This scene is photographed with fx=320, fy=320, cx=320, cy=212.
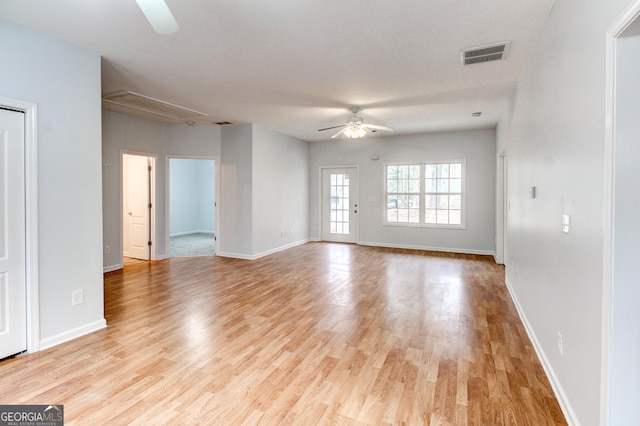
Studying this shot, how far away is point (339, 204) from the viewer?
28.0 ft

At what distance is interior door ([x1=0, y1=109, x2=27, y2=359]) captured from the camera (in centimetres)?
253

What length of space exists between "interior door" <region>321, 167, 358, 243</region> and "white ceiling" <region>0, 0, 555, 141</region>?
336 cm

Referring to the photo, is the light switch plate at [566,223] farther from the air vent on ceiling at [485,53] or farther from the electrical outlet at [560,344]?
the air vent on ceiling at [485,53]

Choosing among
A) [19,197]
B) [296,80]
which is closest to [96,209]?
[19,197]

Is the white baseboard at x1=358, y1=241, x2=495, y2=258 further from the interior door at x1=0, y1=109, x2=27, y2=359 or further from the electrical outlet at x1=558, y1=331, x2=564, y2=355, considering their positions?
the interior door at x1=0, y1=109, x2=27, y2=359

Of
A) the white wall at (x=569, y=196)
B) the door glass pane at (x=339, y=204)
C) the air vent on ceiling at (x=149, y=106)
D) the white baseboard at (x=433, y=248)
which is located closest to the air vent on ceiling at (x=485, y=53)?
the white wall at (x=569, y=196)

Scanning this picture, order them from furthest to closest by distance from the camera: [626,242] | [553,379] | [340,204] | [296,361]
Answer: [340,204] < [296,361] < [553,379] < [626,242]

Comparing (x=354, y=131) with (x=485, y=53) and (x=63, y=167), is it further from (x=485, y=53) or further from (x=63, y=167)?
(x=63, y=167)

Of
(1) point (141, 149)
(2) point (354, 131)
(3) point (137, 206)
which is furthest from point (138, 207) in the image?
(2) point (354, 131)

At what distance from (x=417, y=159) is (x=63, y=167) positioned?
6.52 meters

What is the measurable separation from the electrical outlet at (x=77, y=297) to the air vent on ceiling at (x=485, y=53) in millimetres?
4333

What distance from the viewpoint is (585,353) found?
164cm

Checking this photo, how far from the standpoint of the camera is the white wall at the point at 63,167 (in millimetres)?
2658

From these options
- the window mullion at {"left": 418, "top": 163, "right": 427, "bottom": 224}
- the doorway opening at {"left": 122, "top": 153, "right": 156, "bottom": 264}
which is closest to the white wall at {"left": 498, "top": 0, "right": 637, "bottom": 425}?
the window mullion at {"left": 418, "top": 163, "right": 427, "bottom": 224}
